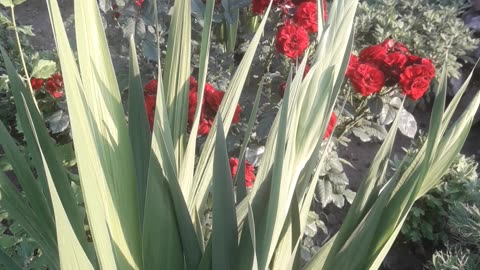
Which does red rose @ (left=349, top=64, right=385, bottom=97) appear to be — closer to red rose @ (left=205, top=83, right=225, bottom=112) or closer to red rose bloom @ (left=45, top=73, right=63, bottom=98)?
red rose @ (left=205, top=83, right=225, bottom=112)

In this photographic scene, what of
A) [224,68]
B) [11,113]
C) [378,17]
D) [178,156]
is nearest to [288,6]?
[224,68]

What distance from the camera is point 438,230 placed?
2062 millimetres

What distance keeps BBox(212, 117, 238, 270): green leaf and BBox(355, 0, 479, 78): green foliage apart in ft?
5.73

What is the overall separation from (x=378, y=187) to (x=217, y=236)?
325mm

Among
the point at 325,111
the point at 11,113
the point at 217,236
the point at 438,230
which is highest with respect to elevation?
the point at 325,111

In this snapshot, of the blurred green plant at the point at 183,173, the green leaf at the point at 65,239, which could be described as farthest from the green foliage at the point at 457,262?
the green leaf at the point at 65,239

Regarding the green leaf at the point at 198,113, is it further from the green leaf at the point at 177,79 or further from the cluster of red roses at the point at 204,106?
the cluster of red roses at the point at 204,106

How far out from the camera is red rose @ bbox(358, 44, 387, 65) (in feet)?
5.65

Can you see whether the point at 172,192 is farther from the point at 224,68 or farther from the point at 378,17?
the point at 378,17

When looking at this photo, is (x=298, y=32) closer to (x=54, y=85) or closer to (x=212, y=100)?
(x=212, y=100)

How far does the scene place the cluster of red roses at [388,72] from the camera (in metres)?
1.65

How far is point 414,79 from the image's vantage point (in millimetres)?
1666

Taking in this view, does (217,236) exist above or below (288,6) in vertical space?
below

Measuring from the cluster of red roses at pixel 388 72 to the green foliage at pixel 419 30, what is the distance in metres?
0.68
